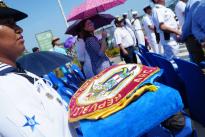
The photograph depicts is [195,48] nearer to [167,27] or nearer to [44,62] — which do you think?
[167,27]

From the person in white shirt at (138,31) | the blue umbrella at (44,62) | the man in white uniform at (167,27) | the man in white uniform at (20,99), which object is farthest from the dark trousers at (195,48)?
the person in white shirt at (138,31)

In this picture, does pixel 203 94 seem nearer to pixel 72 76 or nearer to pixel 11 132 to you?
pixel 72 76

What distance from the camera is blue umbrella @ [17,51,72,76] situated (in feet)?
9.71

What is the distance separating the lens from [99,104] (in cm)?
175

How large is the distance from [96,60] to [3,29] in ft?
11.0

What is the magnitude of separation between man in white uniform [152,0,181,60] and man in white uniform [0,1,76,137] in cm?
402

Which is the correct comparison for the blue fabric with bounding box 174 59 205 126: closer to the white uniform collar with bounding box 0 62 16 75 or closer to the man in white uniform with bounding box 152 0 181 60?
the man in white uniform with bounding box 152 0 181 60

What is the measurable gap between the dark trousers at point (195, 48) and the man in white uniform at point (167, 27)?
90 centimetres

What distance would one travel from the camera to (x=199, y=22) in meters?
3.95

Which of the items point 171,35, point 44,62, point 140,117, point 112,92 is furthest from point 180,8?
point 140,117

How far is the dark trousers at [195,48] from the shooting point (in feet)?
14.8

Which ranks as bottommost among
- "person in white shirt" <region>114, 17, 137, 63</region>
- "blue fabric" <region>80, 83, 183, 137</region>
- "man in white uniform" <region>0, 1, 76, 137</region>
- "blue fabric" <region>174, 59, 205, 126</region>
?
"person in white shirt" <region>114, 17, 137, 63</region>

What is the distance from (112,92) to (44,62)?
140 cm

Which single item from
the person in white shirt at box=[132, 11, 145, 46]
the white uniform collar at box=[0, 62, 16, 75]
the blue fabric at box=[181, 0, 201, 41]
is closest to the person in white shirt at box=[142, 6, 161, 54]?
the person in white shirt at box=[132, 11, 145, 46]
